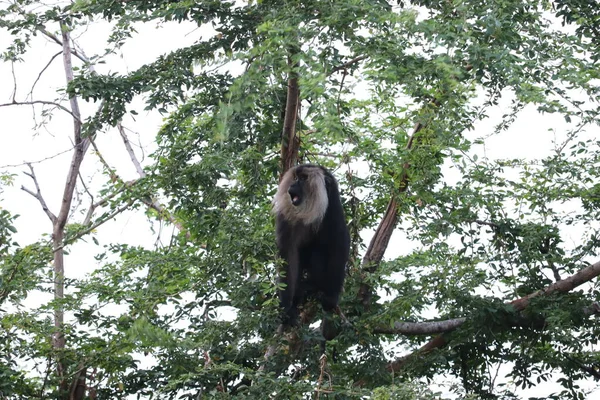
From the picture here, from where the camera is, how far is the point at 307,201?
6133 mm

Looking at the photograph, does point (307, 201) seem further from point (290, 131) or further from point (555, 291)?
point (555, 291)

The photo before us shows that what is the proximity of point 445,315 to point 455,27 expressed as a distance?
2618 millimetres

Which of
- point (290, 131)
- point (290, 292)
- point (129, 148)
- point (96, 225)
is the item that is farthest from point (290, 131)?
point (129, 148)

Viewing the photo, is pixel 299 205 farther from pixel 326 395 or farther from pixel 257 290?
pixel 326 395

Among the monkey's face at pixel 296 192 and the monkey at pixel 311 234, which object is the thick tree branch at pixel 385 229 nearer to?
the monkey at pixel 311 234

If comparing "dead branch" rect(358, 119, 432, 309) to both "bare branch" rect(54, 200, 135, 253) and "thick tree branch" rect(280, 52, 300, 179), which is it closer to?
"thick tree branch" rect(280, 52, 300, 179)

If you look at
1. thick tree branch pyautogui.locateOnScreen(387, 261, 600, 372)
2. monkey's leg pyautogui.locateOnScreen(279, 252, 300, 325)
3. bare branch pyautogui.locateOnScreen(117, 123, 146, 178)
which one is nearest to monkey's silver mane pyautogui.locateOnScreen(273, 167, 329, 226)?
monkey's leg pyautogui.locateOnScreen(279, 252, 300, 325)

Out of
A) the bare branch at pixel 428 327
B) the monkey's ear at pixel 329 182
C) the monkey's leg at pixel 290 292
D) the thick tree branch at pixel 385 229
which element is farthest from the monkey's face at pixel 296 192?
the bare branch at pixel 428 327

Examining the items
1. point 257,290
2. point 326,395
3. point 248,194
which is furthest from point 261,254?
point 326,395

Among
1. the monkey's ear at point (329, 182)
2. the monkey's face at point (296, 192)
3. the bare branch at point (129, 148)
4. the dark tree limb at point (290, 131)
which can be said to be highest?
the bare branch at point (129, 148)

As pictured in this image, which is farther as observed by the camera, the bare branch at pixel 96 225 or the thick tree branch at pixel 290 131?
the bare branch at pixel 96 225

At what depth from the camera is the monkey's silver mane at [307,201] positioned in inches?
242

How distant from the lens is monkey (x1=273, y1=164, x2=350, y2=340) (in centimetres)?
612

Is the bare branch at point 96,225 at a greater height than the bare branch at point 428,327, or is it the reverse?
the bare branch at point 96,225
